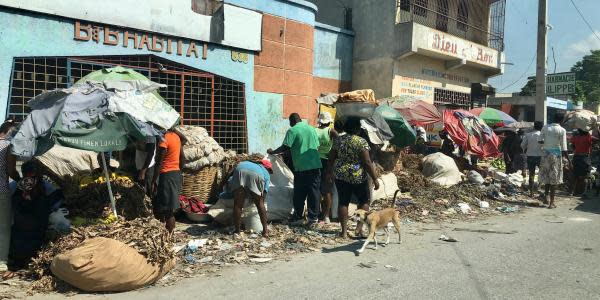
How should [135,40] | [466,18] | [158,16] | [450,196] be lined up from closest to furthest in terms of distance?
[135,40], [158,16], [450,196], [466,18]

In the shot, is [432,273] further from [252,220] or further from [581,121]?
[581,121]

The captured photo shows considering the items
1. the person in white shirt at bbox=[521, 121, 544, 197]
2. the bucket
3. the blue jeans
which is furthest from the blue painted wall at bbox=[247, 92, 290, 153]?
the person in white shirt at bbox=[521, 121, 544, 197]

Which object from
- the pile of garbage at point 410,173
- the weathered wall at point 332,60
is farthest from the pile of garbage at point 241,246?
the weathered wall at point 332,60

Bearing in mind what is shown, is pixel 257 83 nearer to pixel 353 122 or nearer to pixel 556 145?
pixel 353 122

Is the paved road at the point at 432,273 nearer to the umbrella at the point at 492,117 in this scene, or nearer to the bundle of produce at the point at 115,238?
the bundle of produce at the point at 115,238

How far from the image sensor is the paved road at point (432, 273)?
429 centimetres

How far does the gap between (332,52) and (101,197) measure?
10084mm

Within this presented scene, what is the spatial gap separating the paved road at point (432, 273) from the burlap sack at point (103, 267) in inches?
4.9

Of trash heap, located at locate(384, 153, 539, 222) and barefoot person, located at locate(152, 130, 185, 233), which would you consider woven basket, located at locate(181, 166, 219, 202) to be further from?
trash heap, located at locate(384, 153, 539, 222)

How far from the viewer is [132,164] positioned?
6262 millimetres

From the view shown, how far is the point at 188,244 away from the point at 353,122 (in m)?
2.63

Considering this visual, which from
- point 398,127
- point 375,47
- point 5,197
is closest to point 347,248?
point 5,197

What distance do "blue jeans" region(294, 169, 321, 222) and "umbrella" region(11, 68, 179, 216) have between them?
2243 millimetres

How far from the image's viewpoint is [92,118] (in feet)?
15.5
